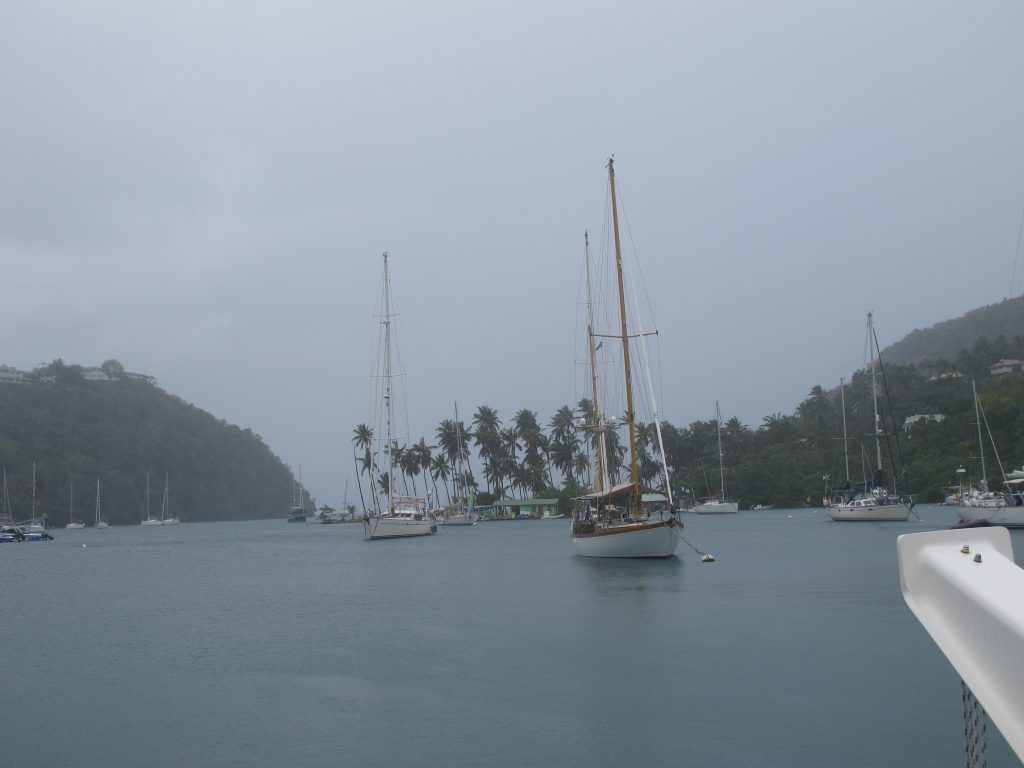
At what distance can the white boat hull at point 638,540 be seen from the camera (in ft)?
124

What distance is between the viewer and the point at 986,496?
58562 millimetres

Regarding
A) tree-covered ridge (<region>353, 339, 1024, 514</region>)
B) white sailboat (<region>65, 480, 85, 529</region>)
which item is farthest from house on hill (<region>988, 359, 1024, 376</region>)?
white sailboat (<region>65, 480, 85, 529</region>)

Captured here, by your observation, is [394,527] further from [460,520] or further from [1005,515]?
[1005,515]

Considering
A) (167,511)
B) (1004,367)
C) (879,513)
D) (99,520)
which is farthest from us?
(167,511)

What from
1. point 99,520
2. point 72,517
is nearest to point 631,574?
point 72,517

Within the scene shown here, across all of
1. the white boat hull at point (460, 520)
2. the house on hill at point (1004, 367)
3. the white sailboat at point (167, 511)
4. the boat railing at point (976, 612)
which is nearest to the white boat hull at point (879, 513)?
the white boat hull at point (460, 520)

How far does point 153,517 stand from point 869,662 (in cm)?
17932

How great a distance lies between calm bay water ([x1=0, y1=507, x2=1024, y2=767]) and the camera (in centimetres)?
1420

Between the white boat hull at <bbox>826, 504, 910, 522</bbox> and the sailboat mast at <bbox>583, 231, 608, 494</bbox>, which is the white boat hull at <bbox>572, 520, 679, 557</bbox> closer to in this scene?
the sailboat mast at <bbox>583, 231, 608, 494</bbox>

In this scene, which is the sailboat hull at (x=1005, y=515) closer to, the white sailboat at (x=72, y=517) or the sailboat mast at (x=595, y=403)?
the sailboat mast at (x=595, y=403)

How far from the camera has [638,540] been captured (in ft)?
127

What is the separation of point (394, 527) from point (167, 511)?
124130 mm

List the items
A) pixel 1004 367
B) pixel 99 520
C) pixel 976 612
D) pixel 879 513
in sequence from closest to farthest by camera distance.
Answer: pixel 976 612 → pixel 879 513 → pixel 1004 367 → pixel 99 520

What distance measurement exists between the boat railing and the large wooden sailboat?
34.3m
